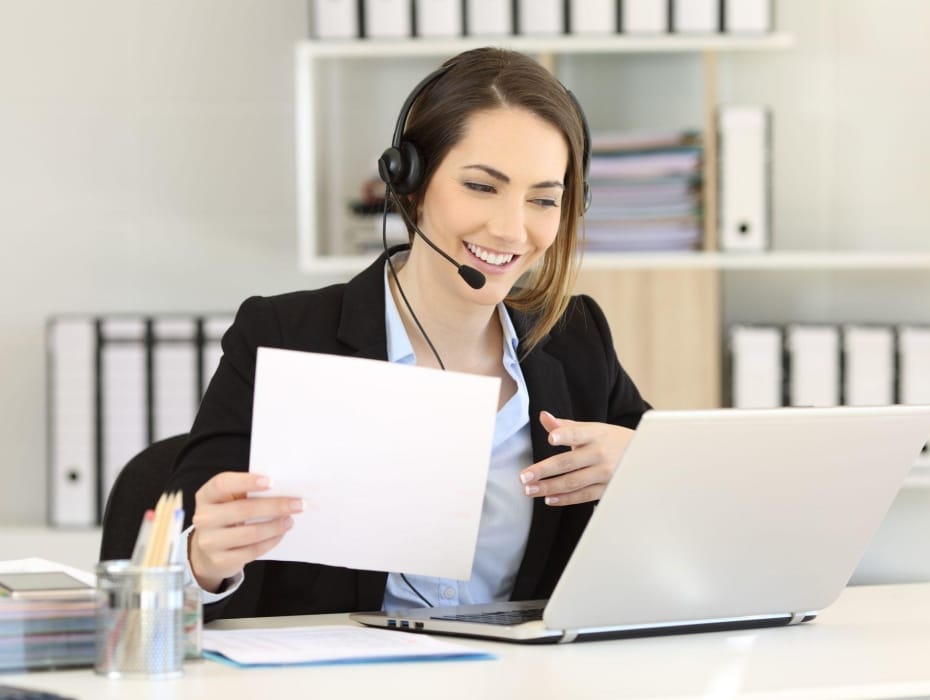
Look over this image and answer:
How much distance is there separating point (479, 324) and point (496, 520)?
24 centimetres

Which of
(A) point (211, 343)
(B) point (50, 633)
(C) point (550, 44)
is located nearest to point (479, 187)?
(B) point (50, 633)

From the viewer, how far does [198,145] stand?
2715 mm

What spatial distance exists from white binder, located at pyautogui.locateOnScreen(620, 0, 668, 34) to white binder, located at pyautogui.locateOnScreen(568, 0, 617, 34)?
0.02 metres

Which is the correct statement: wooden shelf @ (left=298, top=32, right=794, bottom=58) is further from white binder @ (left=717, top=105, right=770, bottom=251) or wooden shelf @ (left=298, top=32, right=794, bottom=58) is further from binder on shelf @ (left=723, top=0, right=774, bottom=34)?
white binder @ (left=717, top=105, right=770, bottom=251)

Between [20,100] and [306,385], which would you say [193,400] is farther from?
[306,385]

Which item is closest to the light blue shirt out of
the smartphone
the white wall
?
the smartphone

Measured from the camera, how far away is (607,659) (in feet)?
3.55

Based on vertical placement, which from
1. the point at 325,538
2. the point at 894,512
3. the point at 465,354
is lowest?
the point at 894,512

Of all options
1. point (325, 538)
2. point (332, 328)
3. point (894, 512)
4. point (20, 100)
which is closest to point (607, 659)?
point (325, 538)

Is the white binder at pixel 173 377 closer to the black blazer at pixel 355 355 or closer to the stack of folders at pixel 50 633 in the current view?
the black blazer at pixel 355 355

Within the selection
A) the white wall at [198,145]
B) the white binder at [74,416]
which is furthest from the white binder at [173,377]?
the white wall at [198,145]

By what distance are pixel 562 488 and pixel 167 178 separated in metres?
1.63

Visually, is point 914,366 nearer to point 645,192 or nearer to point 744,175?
point 744,175

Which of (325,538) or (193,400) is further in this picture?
(193,400)
